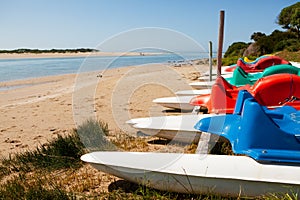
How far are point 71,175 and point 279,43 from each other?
20.1 metres

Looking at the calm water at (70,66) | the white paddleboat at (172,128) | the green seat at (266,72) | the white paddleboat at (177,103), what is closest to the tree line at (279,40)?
the calm water at (70,66)

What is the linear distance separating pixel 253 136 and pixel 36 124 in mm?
4332

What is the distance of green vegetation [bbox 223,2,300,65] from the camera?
17953 millimetres

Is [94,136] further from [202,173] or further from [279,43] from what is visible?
[279,43]

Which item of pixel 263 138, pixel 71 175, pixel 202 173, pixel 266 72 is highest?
pixel 266 72

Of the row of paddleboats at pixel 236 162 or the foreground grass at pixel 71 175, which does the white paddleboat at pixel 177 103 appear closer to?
the foreground grass at pixel 71 175

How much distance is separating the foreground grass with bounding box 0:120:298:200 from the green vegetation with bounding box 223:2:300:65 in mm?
12798

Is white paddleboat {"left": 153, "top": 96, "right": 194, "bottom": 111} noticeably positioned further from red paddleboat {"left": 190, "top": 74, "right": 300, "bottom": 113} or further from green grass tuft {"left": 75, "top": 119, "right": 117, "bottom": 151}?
green grass tuft {"left": 75, "top": 119, "right": 117, "bottom": 151}

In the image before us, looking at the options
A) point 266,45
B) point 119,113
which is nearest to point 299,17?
point 266,45

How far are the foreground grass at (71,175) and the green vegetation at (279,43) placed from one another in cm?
1280

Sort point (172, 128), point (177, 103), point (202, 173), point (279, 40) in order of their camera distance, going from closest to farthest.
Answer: point (202, 173)
point (172, 128)
point (177, 103)
point (279, 40)

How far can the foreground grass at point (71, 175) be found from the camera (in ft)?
8.02

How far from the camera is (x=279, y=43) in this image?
19.9 meters

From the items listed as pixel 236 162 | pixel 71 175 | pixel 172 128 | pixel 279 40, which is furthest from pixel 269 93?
pixel 279 40
